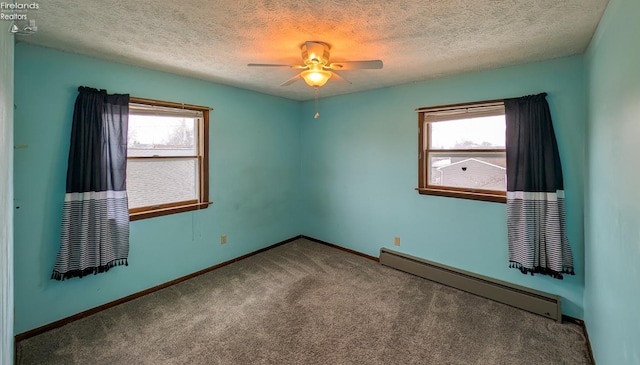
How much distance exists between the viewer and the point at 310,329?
2316 mm

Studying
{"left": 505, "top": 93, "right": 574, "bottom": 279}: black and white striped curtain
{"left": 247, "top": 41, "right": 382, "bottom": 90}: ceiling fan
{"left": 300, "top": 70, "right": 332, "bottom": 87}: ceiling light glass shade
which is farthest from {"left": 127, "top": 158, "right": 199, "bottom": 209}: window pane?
{"left": 505, "top": 93, "right": 574, "bottom": 279}: black and white striped curtain

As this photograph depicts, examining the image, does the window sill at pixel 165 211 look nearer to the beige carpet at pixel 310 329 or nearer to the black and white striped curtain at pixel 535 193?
the beige carpet at pixel 310 329

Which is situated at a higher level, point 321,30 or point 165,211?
point 321,30

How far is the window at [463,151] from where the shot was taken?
113 inches

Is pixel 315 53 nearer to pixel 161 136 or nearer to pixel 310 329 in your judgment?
pixel 161 136

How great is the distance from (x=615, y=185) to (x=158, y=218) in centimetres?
375

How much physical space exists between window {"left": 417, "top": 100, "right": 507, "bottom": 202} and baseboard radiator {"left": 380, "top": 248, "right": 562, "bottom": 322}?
86 cm

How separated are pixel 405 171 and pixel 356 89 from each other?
131cm

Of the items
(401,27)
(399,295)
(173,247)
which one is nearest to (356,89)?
(401,27)

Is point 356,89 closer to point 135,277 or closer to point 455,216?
point 455,216

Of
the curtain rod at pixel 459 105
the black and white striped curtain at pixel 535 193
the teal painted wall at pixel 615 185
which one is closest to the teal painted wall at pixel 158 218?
the curtain rod at pixel 459 105

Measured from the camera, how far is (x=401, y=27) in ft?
6.24

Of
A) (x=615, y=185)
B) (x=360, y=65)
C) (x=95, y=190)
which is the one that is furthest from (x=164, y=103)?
(x=615, y=185)

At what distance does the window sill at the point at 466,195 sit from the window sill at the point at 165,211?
271 cm
